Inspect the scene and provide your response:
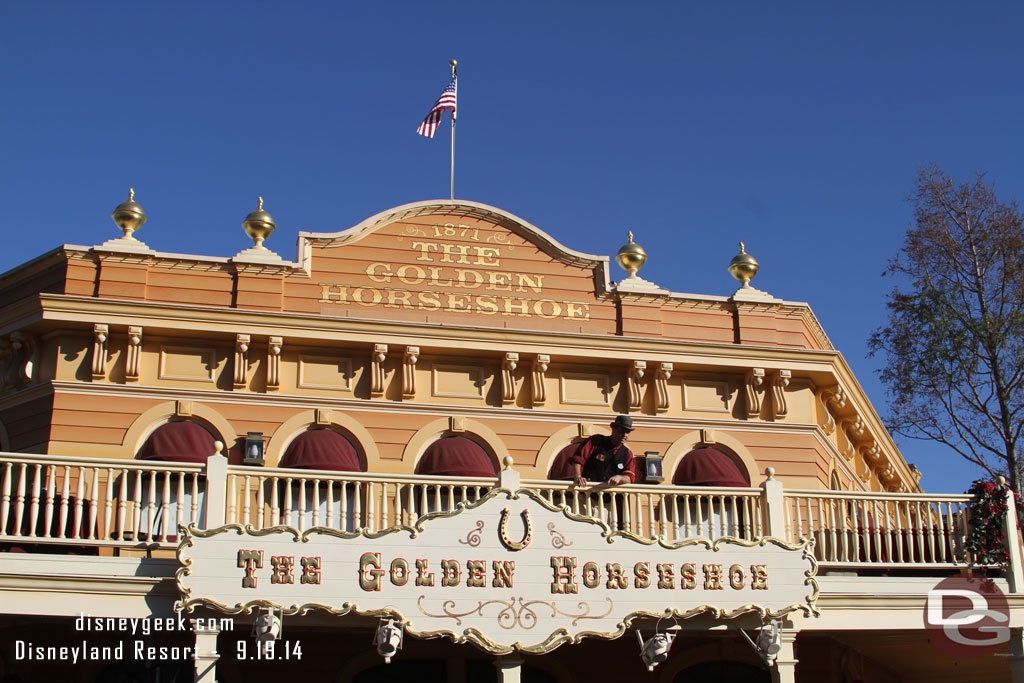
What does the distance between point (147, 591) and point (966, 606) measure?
10.1 m

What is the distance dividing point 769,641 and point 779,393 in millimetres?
5763

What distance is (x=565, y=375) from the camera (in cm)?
1827

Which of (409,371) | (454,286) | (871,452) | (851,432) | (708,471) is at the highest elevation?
(454,286)

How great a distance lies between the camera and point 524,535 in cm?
1327

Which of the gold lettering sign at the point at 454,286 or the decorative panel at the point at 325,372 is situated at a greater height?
the gold lettering sign at the point at 454,286

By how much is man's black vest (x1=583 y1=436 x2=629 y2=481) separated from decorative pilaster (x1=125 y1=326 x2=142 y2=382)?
22.5 ft

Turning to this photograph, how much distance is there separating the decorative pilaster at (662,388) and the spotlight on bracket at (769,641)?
5.09 m

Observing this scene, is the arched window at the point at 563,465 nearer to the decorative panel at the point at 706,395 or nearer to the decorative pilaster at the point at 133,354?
the decorative panel at the point at 706,395

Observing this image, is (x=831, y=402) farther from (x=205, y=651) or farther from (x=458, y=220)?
(x=205, y=651)

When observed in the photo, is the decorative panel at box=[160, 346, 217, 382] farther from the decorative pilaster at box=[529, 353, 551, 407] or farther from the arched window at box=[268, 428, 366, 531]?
the decorative pilaster at box=[529, 353, 551, 407]

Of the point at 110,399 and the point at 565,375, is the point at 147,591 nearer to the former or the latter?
the point at 110,399

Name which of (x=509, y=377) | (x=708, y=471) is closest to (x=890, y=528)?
(x=708, y=471)

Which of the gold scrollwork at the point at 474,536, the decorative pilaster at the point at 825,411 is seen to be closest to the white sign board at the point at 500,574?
the gold scrollwork at the point at 474,536

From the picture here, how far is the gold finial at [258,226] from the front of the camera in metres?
18.2
